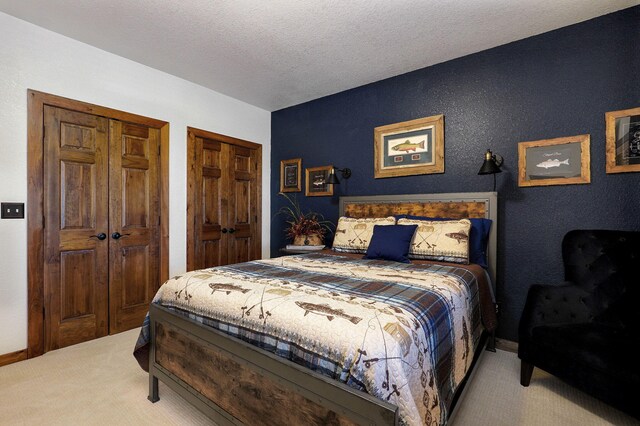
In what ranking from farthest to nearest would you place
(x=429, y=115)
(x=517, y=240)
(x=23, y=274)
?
1. (x=429, y=115)
2. (x=517, y=240)
3. (x=23, y=274)

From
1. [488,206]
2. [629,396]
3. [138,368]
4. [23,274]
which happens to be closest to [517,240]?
[488,206]

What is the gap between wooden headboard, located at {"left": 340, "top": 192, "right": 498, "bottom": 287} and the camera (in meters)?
2.76

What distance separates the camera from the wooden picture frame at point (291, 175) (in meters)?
4.38

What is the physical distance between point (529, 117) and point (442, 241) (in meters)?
1.38

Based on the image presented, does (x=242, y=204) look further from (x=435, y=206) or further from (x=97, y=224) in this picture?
(x=435, y=206)

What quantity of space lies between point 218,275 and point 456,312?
4.53 ft

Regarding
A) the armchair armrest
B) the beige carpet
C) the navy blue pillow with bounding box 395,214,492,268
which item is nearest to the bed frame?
the beige carpet

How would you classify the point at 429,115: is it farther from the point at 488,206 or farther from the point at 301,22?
the point at 301,22

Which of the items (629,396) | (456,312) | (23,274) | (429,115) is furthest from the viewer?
(429,115)

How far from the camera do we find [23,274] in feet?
8.27

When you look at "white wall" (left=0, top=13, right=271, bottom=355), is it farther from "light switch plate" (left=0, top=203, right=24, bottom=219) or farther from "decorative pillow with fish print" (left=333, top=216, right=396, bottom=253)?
"decorative pillow with fish print" (left=333, top=216, right=396, bottom=253)

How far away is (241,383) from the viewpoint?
141 centimetres

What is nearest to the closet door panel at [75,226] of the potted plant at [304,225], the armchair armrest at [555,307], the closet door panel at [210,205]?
the closet door panel at [210,205]

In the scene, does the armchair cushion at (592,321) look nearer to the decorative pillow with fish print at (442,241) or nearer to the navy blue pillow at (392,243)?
the decorative pillow with fish print at (442,241)
